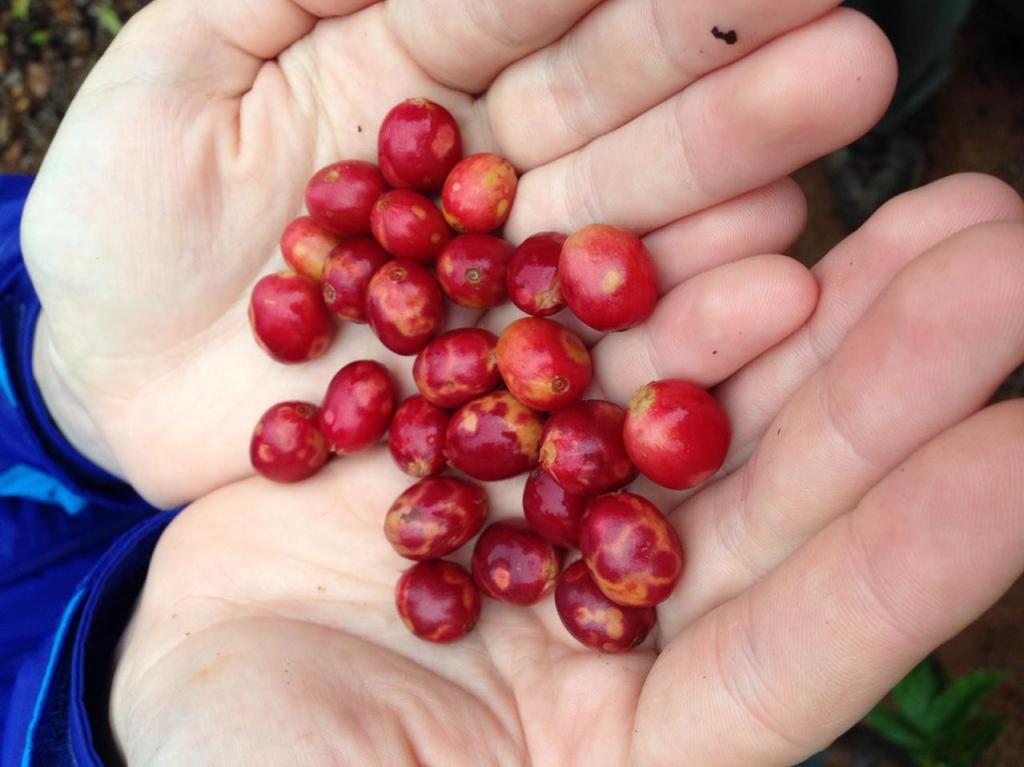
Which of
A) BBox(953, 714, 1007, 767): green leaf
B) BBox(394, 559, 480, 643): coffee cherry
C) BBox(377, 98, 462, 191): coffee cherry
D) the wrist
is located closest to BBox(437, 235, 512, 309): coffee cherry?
BBox(377, 98, 462, 191): coffee cherry

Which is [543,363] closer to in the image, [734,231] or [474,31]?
[734,231]

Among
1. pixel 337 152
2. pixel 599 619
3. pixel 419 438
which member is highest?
pixel 337 152

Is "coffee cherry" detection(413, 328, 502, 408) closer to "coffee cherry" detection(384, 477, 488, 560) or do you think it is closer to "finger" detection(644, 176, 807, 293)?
"coffee cherry" detection(384, 477, 488, 560)

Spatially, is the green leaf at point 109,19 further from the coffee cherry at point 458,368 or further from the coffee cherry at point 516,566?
the coffee cherry at point 516,566

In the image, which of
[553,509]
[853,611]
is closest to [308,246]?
[553,509]

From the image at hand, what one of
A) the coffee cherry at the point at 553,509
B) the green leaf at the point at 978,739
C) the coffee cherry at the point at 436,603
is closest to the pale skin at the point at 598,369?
the coffee cherry at the point at 436,603

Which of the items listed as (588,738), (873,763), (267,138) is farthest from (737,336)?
(873,763)
